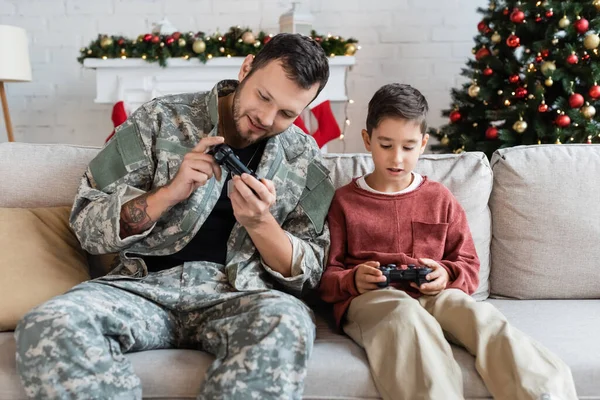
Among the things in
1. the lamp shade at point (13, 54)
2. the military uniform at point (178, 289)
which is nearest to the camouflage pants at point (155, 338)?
the military uniform at point (178, 289)

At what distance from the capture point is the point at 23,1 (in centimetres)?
380

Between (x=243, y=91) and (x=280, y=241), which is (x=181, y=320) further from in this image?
(x=243, y=91)

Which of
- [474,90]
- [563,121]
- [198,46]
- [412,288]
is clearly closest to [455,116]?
[474,90]

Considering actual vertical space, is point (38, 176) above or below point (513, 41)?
below

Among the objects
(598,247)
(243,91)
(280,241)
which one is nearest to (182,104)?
(243,91)

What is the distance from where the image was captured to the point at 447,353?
1.30m

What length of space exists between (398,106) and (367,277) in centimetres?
43

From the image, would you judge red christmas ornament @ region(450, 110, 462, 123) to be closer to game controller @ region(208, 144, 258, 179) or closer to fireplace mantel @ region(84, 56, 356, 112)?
fireplace mantel @ region(84, 56, 356, 112)

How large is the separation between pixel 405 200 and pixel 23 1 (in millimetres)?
3084

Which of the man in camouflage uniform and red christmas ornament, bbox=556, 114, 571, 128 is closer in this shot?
the man in camouflage uniform

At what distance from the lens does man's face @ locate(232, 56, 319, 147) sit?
1454 millimetres

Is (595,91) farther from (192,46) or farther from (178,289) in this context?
(178,289)

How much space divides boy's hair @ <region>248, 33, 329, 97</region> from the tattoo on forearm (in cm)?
39

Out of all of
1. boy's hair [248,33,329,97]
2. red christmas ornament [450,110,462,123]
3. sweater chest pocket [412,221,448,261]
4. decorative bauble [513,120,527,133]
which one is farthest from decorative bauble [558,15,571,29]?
boy's hair [248,33,329,97]
